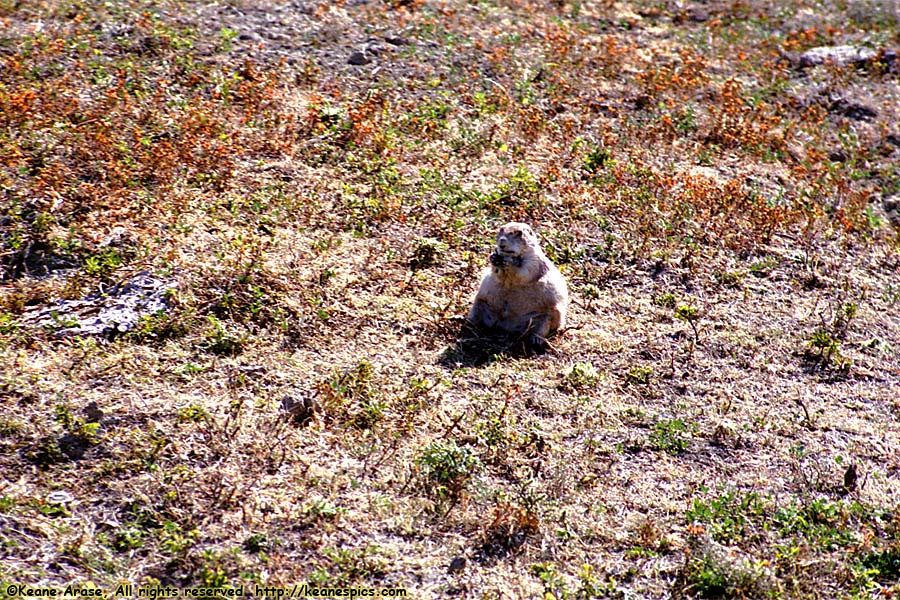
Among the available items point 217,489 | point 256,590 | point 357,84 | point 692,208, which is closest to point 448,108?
point 357,84

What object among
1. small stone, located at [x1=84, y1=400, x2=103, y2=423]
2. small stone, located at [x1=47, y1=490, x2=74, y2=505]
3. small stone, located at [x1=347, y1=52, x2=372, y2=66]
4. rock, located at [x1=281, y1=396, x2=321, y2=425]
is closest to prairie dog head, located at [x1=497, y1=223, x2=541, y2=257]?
rock, located at [x1=281, y1=396, x2=321, y2=425]

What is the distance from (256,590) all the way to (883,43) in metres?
15.9

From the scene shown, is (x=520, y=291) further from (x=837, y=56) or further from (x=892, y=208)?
(x=837, y=56)

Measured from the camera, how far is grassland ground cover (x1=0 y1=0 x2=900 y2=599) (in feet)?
22.2

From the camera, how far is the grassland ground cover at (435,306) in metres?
6.75

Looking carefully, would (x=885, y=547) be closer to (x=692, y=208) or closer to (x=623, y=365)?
(x=623, y=365)

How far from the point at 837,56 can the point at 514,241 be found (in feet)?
34.3

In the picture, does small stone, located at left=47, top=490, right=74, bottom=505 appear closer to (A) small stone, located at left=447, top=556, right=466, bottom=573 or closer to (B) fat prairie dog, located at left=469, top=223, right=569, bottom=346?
(A) small stone, located at left=447, top=556, right=466, bottom=573

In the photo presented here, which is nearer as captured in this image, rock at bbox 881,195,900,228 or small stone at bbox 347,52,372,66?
rock at bbox 881,195,900,228

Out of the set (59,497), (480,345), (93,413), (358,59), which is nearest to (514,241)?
(480,345)

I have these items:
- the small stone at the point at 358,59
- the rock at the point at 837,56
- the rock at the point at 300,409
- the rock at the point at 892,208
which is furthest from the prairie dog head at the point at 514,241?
the rock at the point at 837,56

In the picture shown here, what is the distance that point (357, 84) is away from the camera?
13.6 metres

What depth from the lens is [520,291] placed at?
9.20 meters

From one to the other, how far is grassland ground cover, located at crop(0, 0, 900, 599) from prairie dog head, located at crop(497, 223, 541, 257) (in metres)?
0.89
